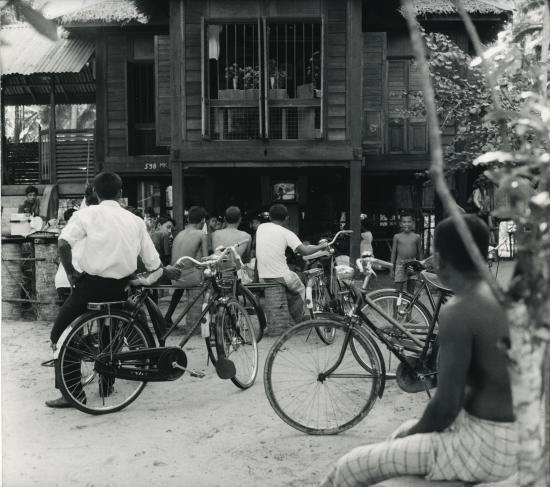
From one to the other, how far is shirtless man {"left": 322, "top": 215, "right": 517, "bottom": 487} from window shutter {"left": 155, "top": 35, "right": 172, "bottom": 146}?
12330 mm

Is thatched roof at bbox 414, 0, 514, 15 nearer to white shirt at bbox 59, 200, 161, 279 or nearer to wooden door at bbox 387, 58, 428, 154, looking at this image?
wooden door at bbox 387, 58, 428, 154

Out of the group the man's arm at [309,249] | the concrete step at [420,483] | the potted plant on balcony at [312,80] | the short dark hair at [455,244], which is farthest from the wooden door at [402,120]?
the concrete step at [420,483]

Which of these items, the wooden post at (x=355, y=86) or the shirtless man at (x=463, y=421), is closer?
the shirtless man at (x=463, y=421)

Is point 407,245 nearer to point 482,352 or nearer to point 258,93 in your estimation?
point 258,93

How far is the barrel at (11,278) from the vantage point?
10.3m

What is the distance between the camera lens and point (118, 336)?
5637mm

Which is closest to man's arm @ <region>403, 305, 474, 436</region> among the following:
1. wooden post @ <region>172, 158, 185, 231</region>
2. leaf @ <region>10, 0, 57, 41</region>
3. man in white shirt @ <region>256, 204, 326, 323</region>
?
leaf @ <region>10, 0, 57, 41</region>

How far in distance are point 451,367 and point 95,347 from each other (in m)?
3.68

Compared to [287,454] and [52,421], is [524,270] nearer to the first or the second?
[287,454]

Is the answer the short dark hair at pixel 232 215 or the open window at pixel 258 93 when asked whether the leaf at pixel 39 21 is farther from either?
the open window at pixel 258 93

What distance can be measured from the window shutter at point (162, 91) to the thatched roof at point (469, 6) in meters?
5.05

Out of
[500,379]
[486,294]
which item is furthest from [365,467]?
[486,294]

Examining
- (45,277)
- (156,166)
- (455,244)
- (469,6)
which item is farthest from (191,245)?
(469,6)

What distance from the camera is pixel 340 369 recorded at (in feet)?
17.6
